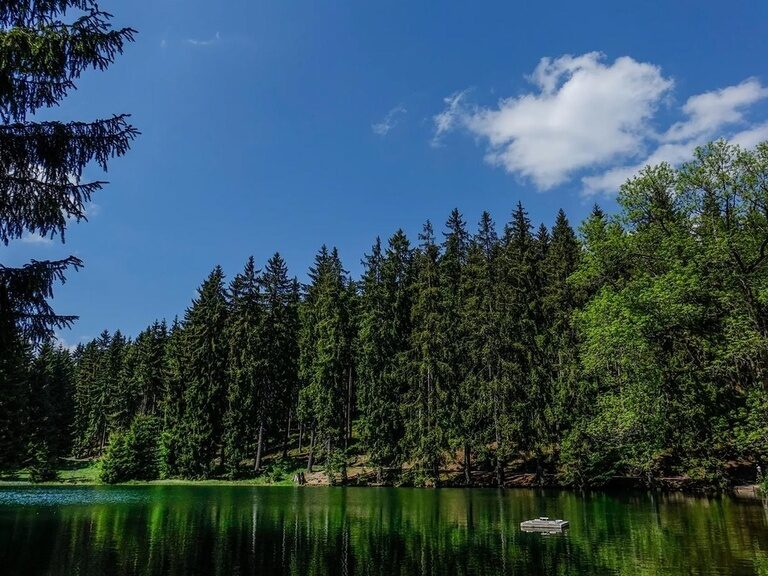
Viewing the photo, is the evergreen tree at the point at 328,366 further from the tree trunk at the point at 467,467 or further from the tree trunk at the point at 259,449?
the tree trunk at the point at 467,467

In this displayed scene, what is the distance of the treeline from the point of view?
25.9 metres

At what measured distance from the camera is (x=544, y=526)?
79.0ft

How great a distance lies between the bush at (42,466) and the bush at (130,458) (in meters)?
6.76

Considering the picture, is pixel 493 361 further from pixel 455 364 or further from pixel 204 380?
pixel 204 380

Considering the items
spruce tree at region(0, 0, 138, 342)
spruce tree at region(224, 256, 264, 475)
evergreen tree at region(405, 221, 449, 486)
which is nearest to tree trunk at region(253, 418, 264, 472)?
spruce tree at region(224, 256, 264, 475)

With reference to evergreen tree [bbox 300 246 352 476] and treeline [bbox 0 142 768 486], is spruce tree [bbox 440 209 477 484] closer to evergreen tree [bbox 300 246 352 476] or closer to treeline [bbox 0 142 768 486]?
treeline [bbox 0 142 768 486]

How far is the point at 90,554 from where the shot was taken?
19250mm

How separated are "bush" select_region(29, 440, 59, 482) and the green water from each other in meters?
26.3

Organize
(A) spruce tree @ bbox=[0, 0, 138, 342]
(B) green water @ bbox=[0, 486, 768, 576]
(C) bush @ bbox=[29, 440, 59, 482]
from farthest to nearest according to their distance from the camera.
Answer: (C) bush @ bbox=[29, 440, 59, 482] → (B) green water @ bbox=[0, 486, 768, 576] → (A) spruce tree @ bbox=[0, 0, 138, 342]

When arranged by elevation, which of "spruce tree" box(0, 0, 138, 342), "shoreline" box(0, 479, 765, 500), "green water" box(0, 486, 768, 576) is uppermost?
"spruce tree" box(0, 0, 138, 342)

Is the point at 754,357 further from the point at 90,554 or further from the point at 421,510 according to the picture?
the point at 90,554

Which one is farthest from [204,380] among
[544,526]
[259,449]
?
[544,526]

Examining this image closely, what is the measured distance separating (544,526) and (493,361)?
29.6 meters

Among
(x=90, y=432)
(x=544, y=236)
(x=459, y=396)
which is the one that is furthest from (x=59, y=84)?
(x=90, y=432)
